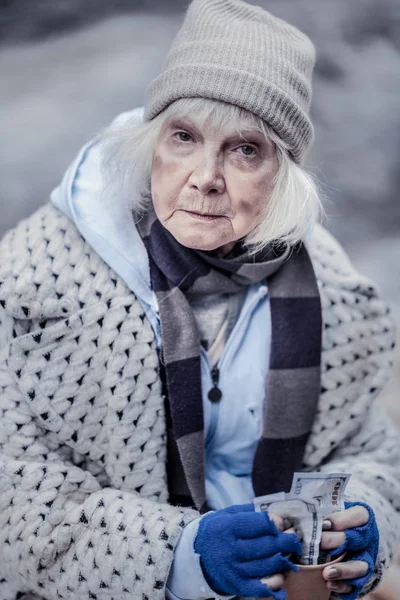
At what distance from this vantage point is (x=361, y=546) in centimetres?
143

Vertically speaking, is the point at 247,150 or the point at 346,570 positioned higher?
the point at 247,150

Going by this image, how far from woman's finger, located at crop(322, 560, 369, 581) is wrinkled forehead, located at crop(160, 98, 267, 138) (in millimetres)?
747

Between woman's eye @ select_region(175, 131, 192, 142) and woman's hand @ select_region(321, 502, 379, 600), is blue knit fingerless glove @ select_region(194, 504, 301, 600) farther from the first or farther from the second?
woman's eye @ select_region(175, 131, 192, 142)

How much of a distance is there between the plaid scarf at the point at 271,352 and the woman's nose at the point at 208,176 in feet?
0.45

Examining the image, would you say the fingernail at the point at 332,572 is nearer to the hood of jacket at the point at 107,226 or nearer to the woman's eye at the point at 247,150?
the hood of jacket at the point at 107,226

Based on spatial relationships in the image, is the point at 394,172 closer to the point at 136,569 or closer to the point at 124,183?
the point at 124,183

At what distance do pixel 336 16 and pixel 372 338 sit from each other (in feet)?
2.97

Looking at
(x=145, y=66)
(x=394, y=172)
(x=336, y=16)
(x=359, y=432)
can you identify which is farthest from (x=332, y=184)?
(x=359, y=432)

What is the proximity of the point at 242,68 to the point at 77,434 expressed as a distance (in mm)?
706

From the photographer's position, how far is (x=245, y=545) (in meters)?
1.31

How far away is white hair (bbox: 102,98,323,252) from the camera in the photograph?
149 centimetres

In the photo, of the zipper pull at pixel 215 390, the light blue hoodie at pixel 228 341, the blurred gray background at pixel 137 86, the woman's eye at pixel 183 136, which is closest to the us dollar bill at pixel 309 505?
the light blue hoodie at pixel 228 341

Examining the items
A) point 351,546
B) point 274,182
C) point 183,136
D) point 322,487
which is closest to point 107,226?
point 183,136

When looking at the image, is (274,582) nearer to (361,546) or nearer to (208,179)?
(361,546)
